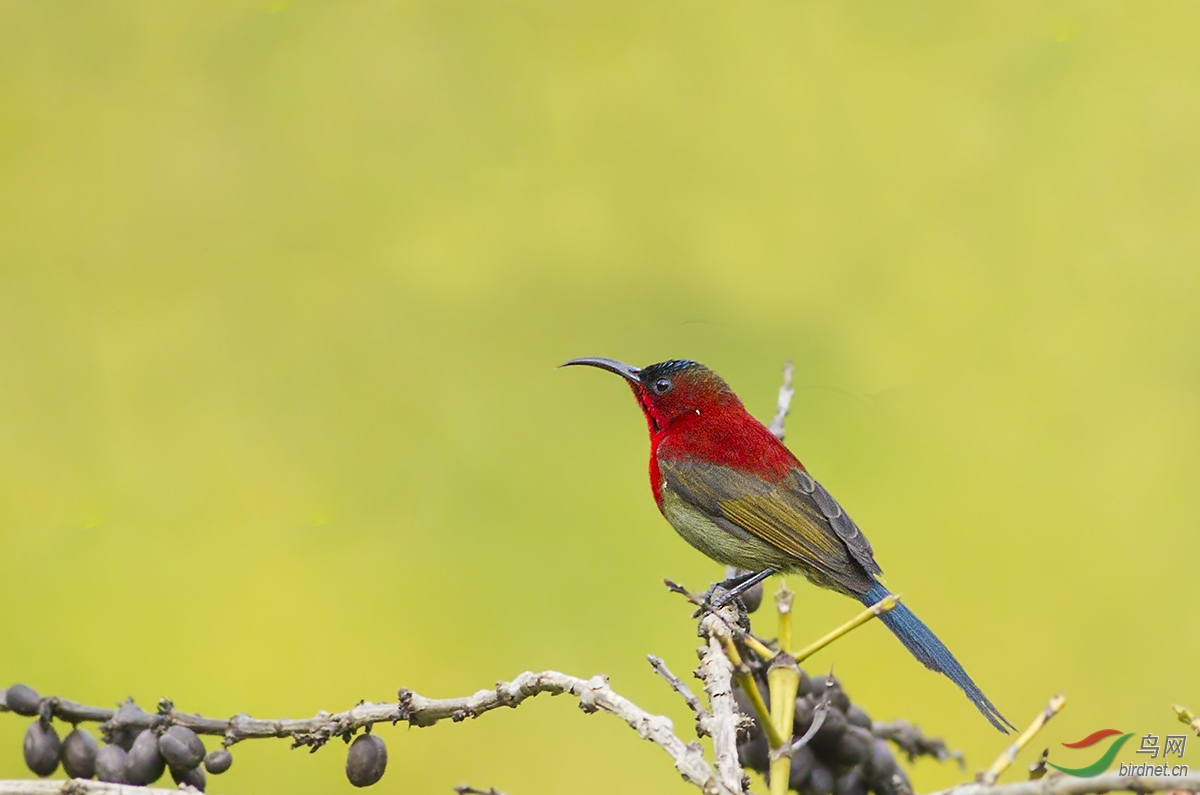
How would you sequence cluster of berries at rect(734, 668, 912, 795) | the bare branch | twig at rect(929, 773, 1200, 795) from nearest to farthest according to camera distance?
twig at rect(929, 773, 1200, 795), the bare branch, cluster of berries at rect(734, 668, 912, 795)

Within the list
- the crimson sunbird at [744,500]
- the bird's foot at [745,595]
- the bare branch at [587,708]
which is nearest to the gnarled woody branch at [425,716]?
the bare branch at [587,708]

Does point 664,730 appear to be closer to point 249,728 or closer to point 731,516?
point 249,728

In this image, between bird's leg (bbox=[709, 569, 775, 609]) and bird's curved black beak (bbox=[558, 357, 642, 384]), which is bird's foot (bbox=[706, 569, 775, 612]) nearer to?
bird's leg (bbox=[709, 569, 775, 609])

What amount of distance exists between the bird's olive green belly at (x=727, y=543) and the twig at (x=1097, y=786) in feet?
5.18

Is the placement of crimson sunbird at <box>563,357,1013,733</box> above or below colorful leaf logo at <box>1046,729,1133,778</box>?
above

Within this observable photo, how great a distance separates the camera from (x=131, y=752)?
4.61ft

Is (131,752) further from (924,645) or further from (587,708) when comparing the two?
(924,645)

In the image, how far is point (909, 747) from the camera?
1665 mm

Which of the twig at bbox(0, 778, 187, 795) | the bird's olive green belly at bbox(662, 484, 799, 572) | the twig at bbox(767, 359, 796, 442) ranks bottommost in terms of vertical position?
the twig at bbox(0, 778, 187, 795)

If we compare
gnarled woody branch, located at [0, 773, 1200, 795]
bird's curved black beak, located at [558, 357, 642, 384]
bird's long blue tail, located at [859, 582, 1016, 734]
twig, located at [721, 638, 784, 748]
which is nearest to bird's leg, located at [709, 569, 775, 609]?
bird's long blue tail, located at [859, 582, 1016, 734]

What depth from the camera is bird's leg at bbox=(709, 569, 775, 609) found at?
202cm

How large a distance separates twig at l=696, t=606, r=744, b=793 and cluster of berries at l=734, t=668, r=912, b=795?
0.20 meters

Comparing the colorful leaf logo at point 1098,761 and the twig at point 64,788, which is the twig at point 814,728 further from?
the twig at point 64,788

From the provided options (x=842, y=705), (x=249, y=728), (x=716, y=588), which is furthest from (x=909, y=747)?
(x=249, y=728)
